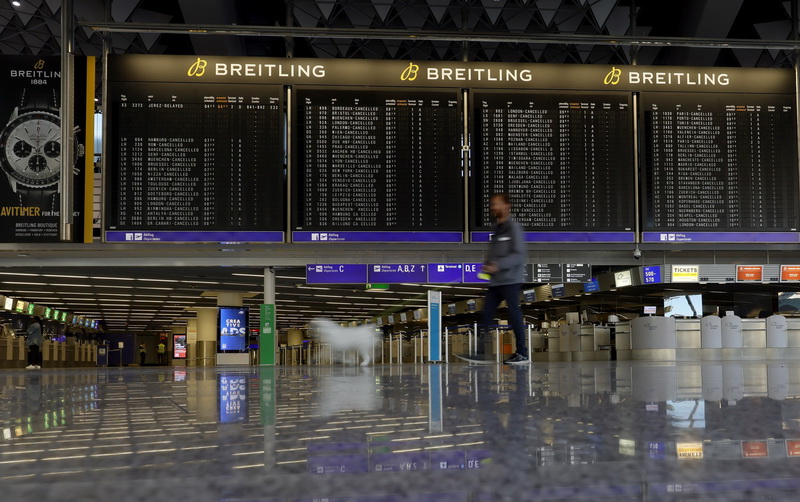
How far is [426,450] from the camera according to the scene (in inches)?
69.9

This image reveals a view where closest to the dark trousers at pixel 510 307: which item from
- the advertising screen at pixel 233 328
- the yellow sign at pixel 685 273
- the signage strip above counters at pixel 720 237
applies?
the signage strip above counters at pixel 720 237

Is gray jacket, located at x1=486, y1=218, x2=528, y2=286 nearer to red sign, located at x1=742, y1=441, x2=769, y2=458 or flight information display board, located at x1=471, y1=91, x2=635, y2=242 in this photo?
red sign, located at x1=742, y1=441, x2=769, y2=458

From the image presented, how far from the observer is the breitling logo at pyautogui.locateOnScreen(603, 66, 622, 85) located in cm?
1327

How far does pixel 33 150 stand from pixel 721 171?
11.1 meters

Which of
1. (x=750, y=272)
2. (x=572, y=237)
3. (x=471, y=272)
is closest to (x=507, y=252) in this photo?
(x=572, y=237)

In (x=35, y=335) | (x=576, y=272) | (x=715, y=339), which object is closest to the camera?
(x=576, y=272)

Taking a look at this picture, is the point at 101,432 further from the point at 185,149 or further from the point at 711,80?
the point at 711,80

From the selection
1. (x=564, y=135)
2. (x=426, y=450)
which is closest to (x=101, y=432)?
(x=426, y=450)

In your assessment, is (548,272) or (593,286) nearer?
(548,272)

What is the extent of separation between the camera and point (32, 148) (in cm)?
1270

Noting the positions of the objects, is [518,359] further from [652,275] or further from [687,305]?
[687,305]

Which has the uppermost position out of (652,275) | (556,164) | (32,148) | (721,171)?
(32,148)

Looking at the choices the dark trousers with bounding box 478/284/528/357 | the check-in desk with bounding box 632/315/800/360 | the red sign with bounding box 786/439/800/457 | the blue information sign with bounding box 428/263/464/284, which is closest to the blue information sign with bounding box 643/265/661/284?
the check-in desk with bounding box 632/315/800/360

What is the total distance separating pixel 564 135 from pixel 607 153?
78cm
